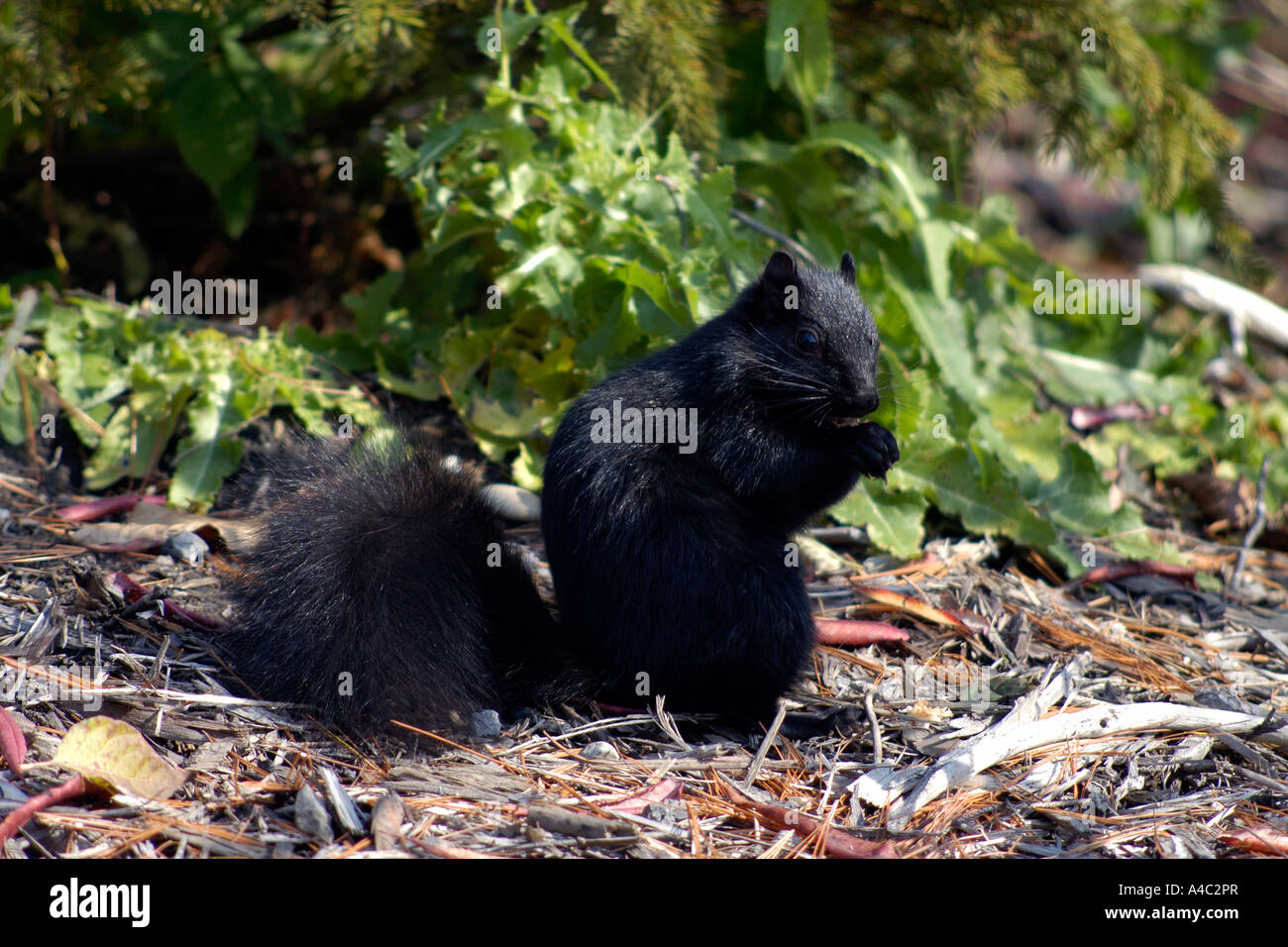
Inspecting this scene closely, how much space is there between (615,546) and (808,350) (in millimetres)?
709

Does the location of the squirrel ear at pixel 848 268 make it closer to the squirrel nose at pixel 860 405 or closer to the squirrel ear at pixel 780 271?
the squirrel ear at pixel 780 271

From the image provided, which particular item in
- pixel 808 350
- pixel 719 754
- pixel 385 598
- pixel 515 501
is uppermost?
pixel 808 350

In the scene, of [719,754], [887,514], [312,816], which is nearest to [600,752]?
[719,754]

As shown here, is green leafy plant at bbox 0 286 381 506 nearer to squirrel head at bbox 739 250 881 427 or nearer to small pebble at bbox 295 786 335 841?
squirrel head at bbox 739 250 881 427

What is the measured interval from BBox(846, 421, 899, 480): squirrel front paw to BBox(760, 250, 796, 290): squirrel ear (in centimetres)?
42

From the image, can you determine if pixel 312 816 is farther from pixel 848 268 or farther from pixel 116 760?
pixel 848 268

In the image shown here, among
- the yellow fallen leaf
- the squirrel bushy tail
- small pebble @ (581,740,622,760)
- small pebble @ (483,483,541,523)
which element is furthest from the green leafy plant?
small pebble @ (581,740,622,760)

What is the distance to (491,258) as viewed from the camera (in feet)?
13.4

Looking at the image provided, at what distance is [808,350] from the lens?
284cm

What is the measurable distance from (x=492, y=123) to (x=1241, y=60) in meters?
5.91

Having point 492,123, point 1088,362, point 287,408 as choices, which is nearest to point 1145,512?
point 1088,362

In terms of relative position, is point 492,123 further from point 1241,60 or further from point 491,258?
point 1241,60

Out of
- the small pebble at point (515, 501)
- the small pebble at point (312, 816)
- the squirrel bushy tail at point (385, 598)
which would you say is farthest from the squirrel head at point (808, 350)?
the small pebble at point (312, 816)

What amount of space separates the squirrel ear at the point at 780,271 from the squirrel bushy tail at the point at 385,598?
0.92 metres
